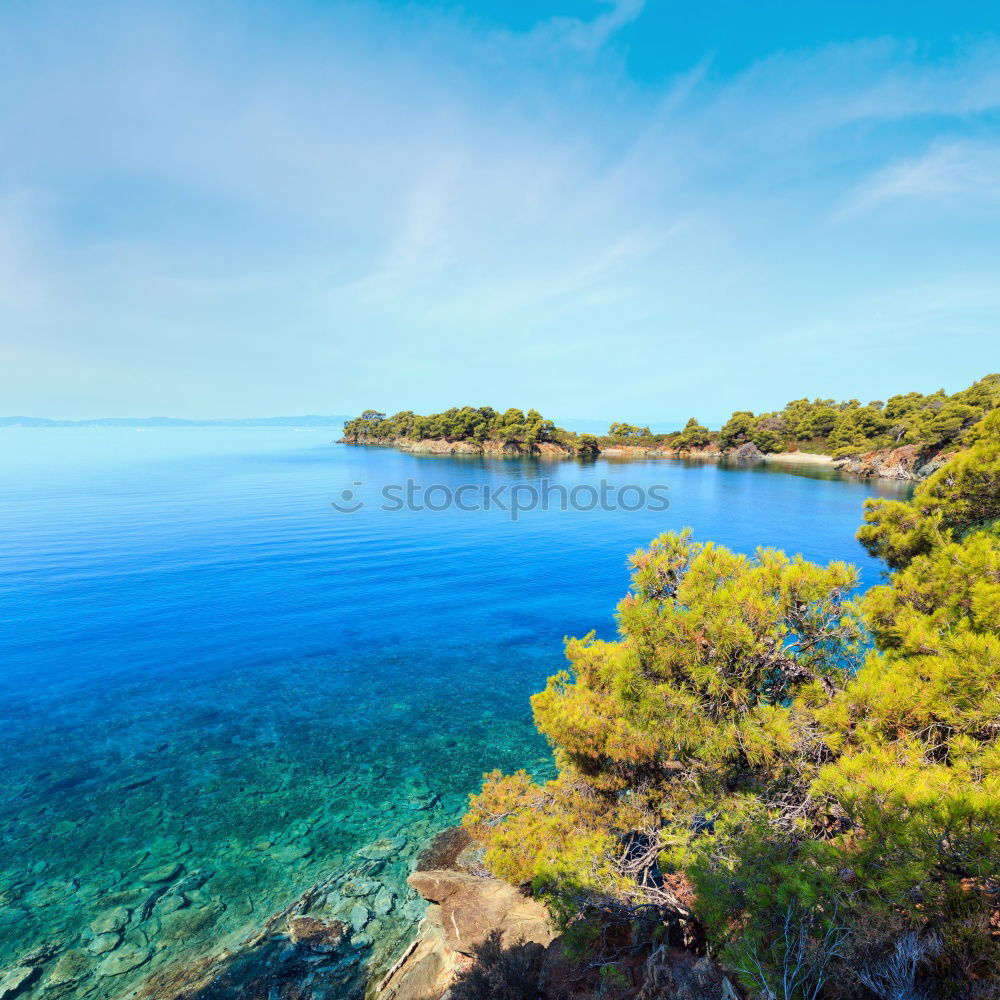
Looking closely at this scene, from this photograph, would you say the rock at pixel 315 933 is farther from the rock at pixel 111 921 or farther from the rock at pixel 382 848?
the rock at pixel 111 921

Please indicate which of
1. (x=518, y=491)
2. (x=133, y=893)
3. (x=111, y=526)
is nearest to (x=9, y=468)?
(x=111, y=526)

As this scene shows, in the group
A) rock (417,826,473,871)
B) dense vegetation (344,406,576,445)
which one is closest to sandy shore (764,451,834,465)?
dense vegetation (344,406,576,445)

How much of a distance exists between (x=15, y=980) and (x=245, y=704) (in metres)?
9.05

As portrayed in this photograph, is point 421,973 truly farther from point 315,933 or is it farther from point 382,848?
point 382,848

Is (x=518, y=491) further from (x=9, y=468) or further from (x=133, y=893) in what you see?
(x=9, y=468)

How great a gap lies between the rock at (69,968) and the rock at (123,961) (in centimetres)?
28

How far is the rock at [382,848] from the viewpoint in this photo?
1085 cm

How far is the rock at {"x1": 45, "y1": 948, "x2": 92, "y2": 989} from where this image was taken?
315 inches

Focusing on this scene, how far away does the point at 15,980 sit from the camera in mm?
7969

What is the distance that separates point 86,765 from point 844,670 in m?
18.7

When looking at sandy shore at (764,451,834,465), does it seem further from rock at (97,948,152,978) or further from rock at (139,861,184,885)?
rock at (97,948,152,978)

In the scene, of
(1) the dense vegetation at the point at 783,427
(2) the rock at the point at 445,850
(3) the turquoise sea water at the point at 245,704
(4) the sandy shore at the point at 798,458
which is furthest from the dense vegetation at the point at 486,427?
(2) the rock at the point at 445,850

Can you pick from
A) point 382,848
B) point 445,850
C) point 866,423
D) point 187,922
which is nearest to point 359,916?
point 382,848

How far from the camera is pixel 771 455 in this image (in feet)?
382
